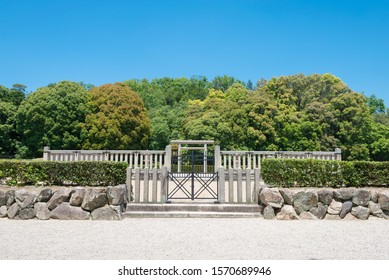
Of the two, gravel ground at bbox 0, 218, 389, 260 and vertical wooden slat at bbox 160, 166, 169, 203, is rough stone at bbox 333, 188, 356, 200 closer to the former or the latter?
gravel ground at bbox 0, 218, 389, 260

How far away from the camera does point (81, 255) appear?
4.45 meters

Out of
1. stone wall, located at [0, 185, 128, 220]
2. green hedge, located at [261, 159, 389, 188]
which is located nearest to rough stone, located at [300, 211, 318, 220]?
green hedge, located at [261, 159, 389, 188]

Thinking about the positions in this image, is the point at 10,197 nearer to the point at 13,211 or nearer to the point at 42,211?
the point at 13,211

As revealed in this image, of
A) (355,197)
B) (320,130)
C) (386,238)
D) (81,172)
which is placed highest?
(320,130)

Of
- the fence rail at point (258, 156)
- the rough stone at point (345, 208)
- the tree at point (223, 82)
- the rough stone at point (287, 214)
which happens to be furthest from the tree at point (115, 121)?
the tree at point (223, 82)

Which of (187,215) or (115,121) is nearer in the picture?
(187,215)

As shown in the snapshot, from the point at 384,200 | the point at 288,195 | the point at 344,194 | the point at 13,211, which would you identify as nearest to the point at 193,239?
the point at 288,195

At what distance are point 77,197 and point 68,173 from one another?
102 centimetres

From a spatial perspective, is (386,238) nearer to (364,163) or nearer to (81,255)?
(364,163)

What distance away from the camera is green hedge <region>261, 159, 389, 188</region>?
315 inches

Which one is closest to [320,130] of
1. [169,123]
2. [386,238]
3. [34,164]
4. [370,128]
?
[370,128]

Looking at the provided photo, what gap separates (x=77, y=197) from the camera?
7211 millimetres

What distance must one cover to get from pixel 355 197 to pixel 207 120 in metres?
14.6

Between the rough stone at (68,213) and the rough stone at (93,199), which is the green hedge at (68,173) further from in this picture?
the rough stone at (68,213)
